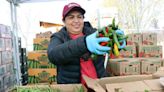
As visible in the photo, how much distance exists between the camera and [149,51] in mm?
4055

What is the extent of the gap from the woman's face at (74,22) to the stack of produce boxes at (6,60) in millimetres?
2995

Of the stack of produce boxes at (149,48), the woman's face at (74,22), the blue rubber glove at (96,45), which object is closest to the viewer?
the blue rubber glove at (96,45)

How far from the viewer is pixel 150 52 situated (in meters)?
4.05

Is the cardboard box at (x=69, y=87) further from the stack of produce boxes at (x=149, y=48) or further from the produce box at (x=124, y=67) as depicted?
the stack of produce boxes at (x=149, y=48)

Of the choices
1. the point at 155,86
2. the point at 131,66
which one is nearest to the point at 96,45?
the point at 155,86

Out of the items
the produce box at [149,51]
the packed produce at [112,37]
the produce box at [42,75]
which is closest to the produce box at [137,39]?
the produce box at [149,51]

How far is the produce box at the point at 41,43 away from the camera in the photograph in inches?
231

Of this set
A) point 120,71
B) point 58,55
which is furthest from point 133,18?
point 58,55

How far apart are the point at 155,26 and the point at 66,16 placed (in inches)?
Answer: 409

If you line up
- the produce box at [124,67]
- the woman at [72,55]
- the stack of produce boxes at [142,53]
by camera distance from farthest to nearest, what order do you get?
the stack of produce boxes at [142,53]
the produce box at [124,67]
the woman at [72,55]

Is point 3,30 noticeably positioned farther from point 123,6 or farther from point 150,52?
point 123,6

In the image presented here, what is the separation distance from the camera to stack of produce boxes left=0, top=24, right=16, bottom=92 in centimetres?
480

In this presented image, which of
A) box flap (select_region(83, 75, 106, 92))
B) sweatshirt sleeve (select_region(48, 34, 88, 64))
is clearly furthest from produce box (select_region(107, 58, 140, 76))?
box flap (select_region(83, 75, 106, 92))

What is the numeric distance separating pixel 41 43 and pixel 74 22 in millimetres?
4022
